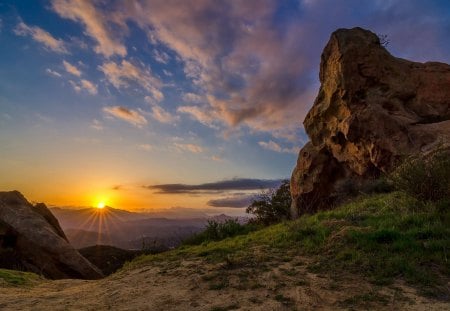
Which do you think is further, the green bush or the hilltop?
the green bush

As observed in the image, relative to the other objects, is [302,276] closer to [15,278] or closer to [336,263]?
[336,263]

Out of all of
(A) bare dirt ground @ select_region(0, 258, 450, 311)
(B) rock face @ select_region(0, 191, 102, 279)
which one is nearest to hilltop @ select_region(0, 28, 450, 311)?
(A) bare dirt ground @ select_region(0, 258, 450, 311)

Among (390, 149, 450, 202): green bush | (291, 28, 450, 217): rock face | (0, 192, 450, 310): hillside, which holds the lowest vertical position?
(0, 192, 450, 310): hillside

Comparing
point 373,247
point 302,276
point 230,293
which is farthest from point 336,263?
point 230,293

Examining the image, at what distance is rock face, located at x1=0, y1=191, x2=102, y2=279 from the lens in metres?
19.8

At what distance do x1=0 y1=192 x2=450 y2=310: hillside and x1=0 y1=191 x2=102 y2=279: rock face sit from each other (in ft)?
24.4

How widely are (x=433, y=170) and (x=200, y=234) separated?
1028cm

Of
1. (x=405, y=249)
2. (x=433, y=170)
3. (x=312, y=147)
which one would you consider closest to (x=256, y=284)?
(x=405, y=249)

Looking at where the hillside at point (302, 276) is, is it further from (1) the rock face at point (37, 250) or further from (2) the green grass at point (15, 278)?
(1) the rock face at point (37, 250)

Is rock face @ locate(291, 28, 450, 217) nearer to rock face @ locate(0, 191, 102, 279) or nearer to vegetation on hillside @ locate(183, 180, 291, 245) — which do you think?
vegetation on hillside @ locate(183, 180, 291, 245)

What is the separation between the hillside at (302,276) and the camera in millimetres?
7273

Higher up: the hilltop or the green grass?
the hilltop

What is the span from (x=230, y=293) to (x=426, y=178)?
8.40 meters

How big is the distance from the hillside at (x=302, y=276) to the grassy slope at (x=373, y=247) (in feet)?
0.09
